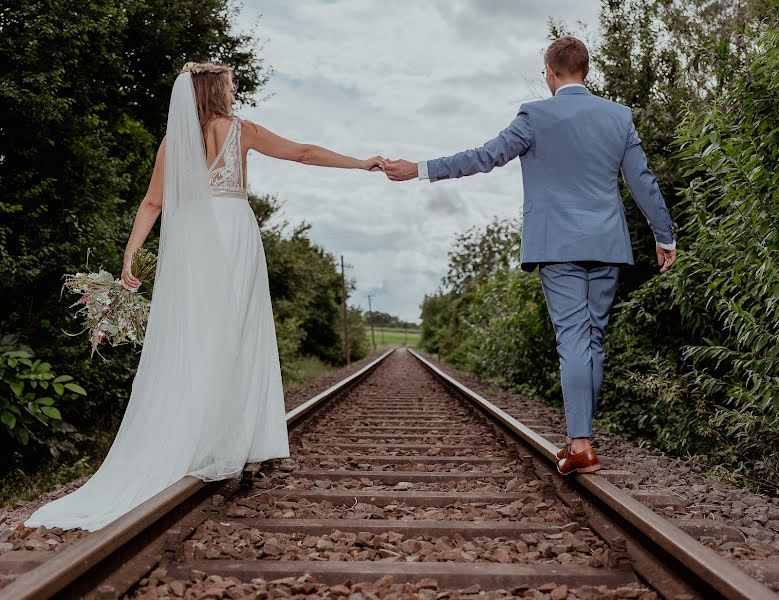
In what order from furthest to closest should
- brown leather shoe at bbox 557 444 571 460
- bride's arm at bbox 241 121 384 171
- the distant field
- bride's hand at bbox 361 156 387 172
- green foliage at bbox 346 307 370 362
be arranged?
the distant field
green foliage at bbox 346 307 370 362
bride's hand at bbox 361 156 387 172
bride's arm at bbox 241 121 384 171
brown leather shoe at bbox 557 444 571 460

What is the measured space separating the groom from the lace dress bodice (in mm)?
1283

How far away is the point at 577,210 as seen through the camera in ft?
10.9

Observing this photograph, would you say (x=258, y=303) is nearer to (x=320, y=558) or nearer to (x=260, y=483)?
(x=260, y=483)

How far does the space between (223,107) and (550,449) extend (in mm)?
2530

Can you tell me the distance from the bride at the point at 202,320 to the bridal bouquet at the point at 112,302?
→ 0.10 meters

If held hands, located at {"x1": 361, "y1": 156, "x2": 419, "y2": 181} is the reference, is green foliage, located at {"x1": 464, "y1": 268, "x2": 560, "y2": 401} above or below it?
below

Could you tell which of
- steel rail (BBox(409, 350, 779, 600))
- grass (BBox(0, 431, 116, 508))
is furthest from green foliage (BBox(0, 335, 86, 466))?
steel rail (BBox(409, 350, 779, 600))

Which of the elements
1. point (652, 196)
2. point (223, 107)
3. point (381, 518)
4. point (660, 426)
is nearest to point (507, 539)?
point (381, 518)

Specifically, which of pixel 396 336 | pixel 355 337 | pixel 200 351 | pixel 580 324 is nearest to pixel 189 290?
pixel 200 351

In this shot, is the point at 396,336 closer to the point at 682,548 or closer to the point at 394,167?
the point at 394,167

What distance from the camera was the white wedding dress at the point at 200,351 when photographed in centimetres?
321

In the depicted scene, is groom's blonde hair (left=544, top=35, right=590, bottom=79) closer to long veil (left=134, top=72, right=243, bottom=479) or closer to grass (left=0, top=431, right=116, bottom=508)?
long veil (left=134, top=72, right=243, bottom=479)

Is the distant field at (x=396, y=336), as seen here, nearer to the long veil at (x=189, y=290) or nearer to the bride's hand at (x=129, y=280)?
the bride's hand at (x=129, y=280)

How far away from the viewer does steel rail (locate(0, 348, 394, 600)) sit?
5.75 feet
